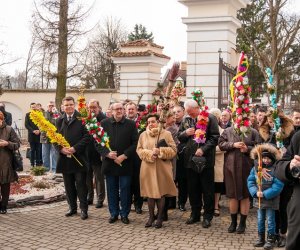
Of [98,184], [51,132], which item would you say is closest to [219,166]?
[98,184]

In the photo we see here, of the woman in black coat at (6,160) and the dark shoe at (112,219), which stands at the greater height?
the woman in black coat at (6,160)

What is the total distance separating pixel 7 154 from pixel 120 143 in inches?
84.3

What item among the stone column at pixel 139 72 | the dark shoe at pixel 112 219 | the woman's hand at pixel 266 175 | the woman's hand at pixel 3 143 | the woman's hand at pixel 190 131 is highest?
the stone column at pixel 139 72

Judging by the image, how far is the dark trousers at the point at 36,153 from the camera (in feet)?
43.4

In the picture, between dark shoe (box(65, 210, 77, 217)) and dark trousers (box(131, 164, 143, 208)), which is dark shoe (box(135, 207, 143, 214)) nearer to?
dark trousers (box(131, 164, 143, 208))

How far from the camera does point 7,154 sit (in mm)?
7781

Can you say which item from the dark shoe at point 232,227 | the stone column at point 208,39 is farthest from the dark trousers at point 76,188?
the stone column at point 208,39

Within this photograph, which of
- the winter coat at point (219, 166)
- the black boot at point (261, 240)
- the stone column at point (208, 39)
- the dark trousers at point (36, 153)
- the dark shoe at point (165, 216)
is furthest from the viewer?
the dark trousers at point (36, 153)

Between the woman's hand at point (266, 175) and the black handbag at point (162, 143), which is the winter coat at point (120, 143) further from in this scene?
the woman's hand at point (266, 175)

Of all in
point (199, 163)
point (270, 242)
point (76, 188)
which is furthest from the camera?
point (76, 188)

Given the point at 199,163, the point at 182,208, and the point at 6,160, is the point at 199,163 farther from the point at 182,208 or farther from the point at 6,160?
the point at 6,160

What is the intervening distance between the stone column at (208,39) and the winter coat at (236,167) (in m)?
3.83

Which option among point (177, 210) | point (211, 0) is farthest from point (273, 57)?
point (177, 210)

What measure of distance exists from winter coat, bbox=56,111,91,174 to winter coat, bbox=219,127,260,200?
2.47m
